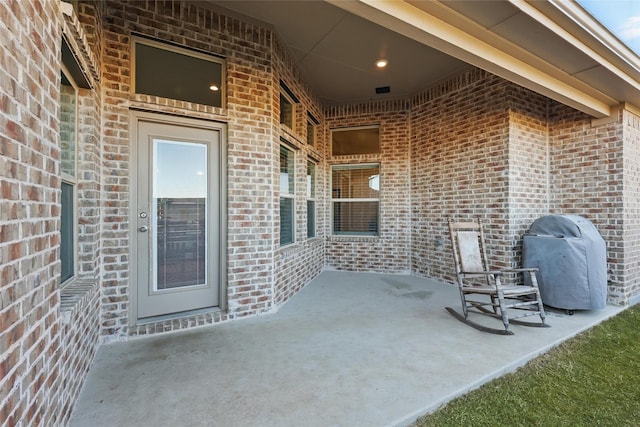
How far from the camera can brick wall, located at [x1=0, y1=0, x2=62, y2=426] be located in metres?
1.09

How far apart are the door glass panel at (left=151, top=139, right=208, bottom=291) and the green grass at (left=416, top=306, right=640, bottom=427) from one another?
98.8 inches

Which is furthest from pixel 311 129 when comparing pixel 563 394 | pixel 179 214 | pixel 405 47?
pixel 563 394

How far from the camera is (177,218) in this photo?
3088mm

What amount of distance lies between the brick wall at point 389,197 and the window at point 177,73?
332 cm

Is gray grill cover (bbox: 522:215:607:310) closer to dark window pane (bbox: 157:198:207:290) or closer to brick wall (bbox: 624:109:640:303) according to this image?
brick wall (bbox: 624:109:640:303)

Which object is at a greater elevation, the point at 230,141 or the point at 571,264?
the point at 230,141

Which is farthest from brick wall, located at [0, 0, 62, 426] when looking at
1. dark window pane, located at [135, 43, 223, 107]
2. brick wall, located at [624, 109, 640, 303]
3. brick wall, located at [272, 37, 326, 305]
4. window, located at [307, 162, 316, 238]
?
brick wall, located at [624, 109, 640, 303]

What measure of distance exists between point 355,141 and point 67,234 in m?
4.96

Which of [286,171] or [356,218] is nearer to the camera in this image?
[286,171]

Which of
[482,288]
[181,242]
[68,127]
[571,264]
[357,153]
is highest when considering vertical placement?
[357,153]

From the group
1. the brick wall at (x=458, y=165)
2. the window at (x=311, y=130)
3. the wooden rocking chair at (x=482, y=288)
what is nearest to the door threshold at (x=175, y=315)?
the wooden rocking chair at (x=482, y=288)

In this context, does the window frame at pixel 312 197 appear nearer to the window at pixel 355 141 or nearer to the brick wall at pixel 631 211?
the window at pixel 355 141

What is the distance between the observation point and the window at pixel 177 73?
289cm

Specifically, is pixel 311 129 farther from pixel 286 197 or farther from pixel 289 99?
pixel 286 197
